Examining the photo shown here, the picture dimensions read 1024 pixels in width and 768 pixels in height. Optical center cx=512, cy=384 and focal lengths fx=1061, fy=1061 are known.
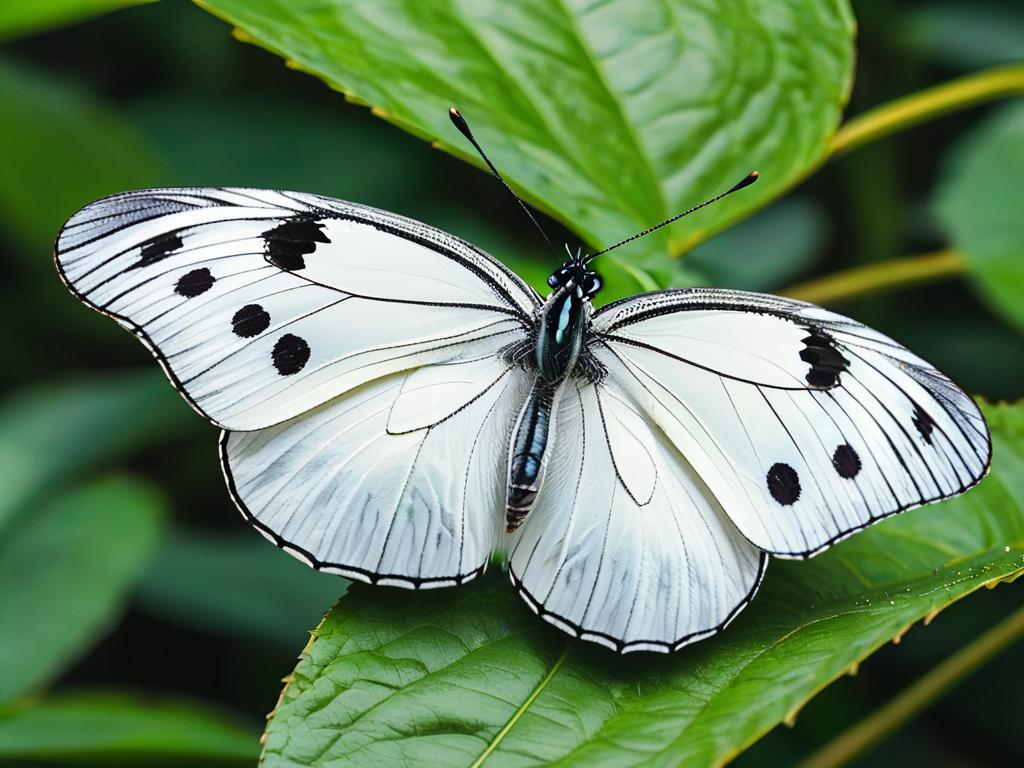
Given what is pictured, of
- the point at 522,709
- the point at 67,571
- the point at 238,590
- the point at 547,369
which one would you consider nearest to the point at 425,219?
the point at 238,590

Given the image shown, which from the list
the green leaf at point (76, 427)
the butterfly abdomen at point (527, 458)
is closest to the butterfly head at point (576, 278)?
the butterfly abdomen at point (527, 458)

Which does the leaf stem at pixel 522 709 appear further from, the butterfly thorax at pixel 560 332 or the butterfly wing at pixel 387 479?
the butterfly thorax at pixel 560 332

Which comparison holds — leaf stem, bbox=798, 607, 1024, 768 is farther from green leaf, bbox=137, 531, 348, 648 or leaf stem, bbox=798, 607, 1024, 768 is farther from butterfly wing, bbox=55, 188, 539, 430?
green leaf, bbox=137, 531, 348, 648

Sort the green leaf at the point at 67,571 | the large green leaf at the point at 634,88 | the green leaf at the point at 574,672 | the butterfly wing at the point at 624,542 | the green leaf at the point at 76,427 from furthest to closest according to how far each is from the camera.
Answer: the green leaf at the point at 76,427
the green leaf at the point at 67,571
the large green leaf at the point at 634,88
the butterfly wing at the point at 624,542
the green leaf at the point at 574,672

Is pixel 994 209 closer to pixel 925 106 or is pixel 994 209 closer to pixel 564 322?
pixel 925 106

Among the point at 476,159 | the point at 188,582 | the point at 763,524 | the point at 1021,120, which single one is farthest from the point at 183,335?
the point at 1021,120

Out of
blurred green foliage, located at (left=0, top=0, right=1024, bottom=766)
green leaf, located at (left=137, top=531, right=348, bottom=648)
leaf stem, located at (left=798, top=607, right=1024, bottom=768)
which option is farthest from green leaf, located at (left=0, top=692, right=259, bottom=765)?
leaf stem, located at (left=798, top=607, right=1024, bottom=768)

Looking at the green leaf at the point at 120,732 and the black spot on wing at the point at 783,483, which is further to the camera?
the green leaf at the point at 120,732
